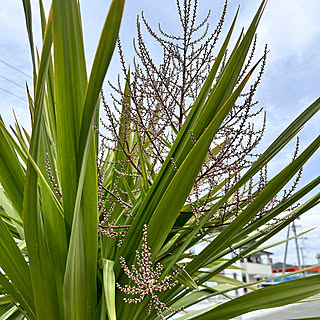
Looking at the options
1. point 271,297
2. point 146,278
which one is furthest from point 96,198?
point 271,297

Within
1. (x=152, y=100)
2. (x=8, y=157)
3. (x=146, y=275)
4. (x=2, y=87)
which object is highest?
(x=2, y=87)

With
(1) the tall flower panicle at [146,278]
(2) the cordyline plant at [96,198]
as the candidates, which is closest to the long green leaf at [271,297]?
(2) the cordyline plant at [96,198]

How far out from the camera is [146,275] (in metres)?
0.32

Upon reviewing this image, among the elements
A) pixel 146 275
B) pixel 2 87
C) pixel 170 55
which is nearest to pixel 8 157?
pixel 146 275

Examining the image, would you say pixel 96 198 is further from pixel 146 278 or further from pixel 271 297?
pixel 271 297

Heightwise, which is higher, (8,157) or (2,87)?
(2,87)

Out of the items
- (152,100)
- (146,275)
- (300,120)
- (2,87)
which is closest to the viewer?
(146,275)

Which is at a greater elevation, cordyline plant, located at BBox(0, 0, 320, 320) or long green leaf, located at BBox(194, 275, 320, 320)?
cordyline plant, located at BBox(0, 0, 320, 320)

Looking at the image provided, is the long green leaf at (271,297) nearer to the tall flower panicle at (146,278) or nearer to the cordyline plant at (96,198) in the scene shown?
the cordyline plant at (96,198)

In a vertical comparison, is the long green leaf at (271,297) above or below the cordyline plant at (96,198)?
below

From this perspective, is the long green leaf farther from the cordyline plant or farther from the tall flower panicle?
the tall flower panicle

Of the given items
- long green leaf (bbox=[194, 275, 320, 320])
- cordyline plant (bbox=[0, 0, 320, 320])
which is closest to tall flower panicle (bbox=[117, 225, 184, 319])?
cordyline plant (bbox=[0, 0, 320, 320])

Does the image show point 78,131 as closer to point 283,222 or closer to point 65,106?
point 65,106

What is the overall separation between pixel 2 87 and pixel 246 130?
2207mm
